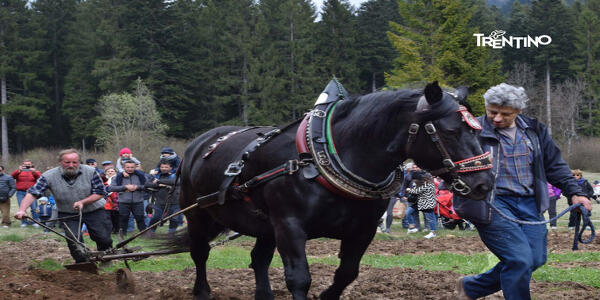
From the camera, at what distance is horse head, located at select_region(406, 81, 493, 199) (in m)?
4.02

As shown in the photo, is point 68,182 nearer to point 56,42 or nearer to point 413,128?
point 413,128

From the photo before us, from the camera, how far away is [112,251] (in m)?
7.03

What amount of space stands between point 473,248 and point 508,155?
279 inches

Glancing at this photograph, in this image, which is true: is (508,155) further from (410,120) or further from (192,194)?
(192,194)

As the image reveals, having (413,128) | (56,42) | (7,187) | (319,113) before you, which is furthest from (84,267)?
(56,42)

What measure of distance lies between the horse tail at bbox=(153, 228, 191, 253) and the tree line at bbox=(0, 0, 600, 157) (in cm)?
3950

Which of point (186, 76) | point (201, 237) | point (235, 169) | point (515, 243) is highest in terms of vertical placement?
point (186, 76)

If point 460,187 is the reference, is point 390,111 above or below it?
above

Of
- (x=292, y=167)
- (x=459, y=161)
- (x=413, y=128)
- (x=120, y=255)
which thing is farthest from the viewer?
(x=120, y=255)

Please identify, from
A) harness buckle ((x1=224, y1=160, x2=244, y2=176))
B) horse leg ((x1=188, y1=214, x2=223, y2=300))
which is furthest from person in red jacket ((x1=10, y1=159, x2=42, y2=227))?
harness buckle ((x1=224, y1=160, x2=244, y2=176))

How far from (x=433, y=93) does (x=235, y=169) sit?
1.92 metres

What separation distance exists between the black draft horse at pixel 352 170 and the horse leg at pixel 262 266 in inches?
27.5

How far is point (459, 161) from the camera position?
405 cm

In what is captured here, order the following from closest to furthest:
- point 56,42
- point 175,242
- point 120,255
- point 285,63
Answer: point 120,255, point 175,242, point 285,63, point 56,42
